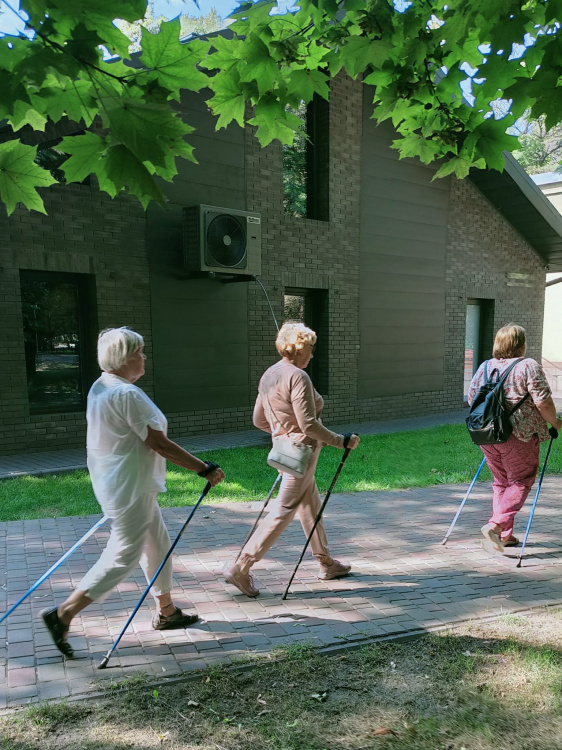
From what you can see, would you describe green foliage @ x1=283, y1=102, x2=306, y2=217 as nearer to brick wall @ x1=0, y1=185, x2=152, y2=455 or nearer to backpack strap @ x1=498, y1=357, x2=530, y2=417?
brick wall @ x1=0, y1=185, x2=152, y2=455

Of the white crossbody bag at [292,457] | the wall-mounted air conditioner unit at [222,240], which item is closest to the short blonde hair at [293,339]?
the white crossbody bag at [292,457]

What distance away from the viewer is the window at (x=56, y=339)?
8703mm

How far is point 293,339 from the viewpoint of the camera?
4102 millimetres

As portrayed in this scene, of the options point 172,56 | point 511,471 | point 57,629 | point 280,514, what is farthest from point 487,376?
point 57,629

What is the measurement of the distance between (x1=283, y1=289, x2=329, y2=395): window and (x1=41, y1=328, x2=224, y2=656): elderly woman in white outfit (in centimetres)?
852

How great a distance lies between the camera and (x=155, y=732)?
2.74 metres

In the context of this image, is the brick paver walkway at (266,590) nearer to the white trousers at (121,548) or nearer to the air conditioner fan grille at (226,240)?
the white trousers at (121,548)

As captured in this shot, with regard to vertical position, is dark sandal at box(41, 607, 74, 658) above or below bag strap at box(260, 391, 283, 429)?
below

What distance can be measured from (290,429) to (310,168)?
913 centimetres

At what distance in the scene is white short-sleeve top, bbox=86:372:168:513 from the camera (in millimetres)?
3184

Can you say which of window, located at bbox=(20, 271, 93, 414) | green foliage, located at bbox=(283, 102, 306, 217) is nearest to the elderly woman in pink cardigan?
window, located at bbox=(20, 271, 93, 414)

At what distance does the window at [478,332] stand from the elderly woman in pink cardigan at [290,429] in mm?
12221

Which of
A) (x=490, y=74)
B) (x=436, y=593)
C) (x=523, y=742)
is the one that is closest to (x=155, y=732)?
(x=523, y=742)

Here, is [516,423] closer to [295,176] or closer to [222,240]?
[222,240]
